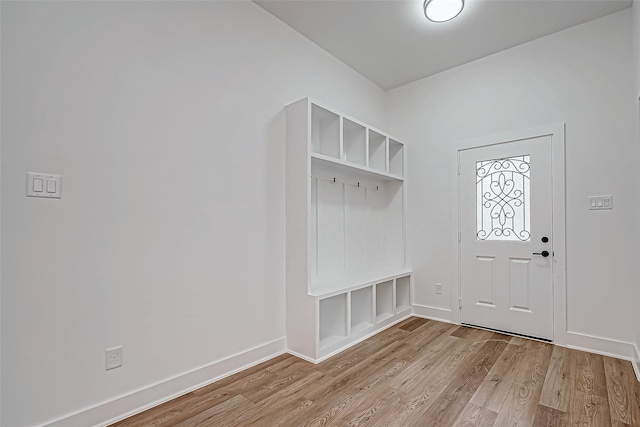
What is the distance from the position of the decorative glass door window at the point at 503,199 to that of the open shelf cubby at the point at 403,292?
0.98m

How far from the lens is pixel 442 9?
2656 mm

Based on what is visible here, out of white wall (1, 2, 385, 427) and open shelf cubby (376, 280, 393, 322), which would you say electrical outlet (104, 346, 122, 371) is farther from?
open shelf cubby (376, 280, 393, 322)

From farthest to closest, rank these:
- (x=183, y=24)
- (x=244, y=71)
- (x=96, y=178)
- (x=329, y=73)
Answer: (x=329, y=73) < (x=244, y=71) < (x=183, y=24) < (x=96, y=178)

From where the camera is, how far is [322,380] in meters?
2.29

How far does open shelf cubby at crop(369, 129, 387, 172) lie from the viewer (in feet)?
12.3

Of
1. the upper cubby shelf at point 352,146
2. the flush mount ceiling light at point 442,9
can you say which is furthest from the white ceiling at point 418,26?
the upper cubby shelf at point 352,146

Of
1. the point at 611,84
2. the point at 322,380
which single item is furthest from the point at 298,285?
the point at 611,84

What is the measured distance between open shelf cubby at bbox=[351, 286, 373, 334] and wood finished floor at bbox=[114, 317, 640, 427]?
14.9 inches

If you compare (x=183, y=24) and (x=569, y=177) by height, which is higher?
(x=183, y=24)

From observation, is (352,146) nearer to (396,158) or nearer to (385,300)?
(396,158)

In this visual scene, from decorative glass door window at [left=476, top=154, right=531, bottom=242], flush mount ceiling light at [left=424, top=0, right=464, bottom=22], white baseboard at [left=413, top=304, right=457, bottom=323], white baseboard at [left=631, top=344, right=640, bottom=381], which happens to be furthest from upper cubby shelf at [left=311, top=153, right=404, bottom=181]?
white baseboard at [left=631, top=344, right=640, bottom=381]

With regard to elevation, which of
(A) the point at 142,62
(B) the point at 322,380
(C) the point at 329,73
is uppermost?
(C) the point at 329,73

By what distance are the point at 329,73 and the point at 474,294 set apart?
284cm

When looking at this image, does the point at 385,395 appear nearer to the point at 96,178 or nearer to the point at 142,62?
the point at 96,178
